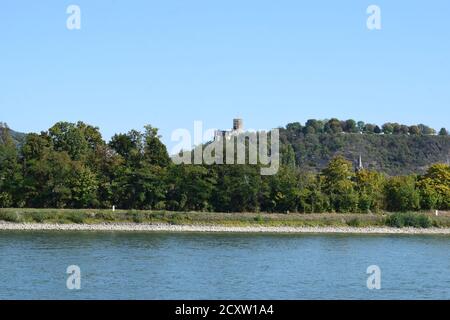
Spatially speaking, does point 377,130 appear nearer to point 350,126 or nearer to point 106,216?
point 350,126

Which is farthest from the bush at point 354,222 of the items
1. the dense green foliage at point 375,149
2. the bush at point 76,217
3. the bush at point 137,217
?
the dense green foliage at point 375,149

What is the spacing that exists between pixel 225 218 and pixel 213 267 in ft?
84.1

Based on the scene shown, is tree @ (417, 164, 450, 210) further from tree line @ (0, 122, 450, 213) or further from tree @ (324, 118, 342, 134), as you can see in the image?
tree @ (324, 118, 342, 134)

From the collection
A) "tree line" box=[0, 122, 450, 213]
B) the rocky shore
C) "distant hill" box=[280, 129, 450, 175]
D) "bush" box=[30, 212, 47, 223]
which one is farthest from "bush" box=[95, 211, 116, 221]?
"distant hill" box=[280, 129, 450, 175]

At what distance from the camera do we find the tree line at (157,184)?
5619 centimetres

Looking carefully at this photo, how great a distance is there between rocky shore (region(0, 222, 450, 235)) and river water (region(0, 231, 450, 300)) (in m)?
4.77

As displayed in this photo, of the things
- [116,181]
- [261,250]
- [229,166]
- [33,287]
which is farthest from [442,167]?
[33,287]

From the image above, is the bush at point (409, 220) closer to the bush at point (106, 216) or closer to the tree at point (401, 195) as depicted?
the tree at point (401, 195)

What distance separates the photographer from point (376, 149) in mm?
116062

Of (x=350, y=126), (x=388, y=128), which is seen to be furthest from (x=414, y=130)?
(x=350, y=126)

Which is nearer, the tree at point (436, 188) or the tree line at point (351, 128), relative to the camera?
the tree at point (436, 188)

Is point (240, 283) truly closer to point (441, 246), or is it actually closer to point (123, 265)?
point (123, 265)

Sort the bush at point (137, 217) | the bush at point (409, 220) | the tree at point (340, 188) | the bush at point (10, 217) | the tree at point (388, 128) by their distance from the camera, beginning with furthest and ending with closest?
the tree at point (388, 128), the tree at point (340, 188), the bush at point (409, 220), the bush at point (137, 217), the bush at point (10, 217)

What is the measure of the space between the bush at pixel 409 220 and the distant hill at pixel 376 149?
50700mm
